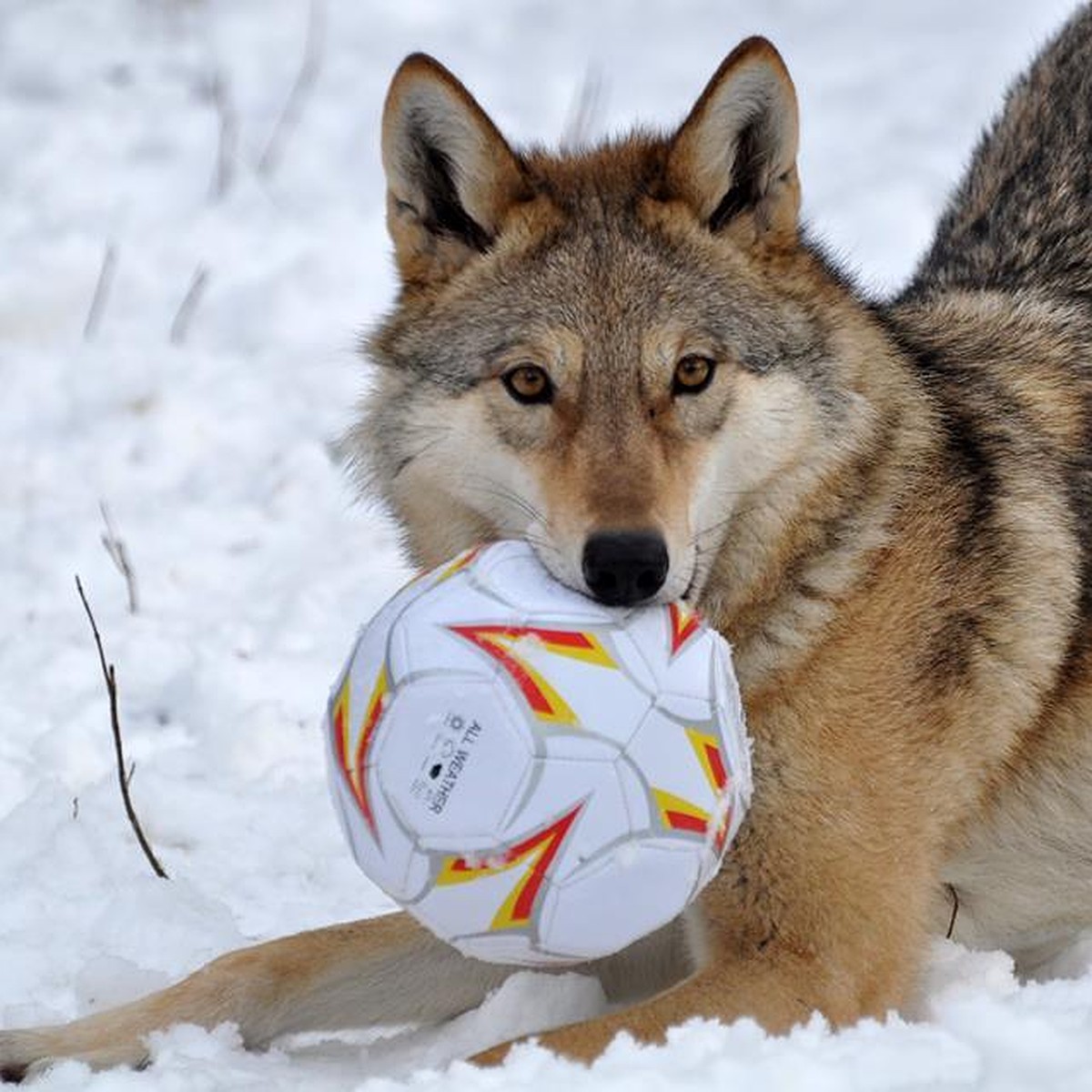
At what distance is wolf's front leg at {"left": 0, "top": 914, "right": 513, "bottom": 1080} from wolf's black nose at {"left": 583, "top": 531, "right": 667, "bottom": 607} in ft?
3.57

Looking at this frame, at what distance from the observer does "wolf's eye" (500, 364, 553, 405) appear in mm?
3613

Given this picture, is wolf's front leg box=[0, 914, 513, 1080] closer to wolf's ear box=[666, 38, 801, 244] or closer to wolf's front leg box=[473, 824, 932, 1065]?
wolf's front leg box=[473, 824, 932, 1065]

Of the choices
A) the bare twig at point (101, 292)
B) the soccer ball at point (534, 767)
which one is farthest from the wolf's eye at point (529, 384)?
the bare twig at point (101, 292)

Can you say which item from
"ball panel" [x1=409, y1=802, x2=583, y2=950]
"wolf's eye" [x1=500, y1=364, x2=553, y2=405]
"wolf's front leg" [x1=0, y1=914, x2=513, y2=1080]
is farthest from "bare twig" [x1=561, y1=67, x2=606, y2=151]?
"ball panel" [x1=409, y1=802, x2=583, y2=950]

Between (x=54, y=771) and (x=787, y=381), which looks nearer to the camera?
(x=787, y=381)

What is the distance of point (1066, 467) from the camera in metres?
4.11

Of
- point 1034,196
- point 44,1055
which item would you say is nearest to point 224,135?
point 1034,196

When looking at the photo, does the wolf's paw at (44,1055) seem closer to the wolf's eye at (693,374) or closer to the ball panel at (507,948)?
the ball panel at (507,948)

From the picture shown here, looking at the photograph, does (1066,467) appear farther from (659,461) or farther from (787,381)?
(659,461)

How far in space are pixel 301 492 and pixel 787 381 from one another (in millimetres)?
2842

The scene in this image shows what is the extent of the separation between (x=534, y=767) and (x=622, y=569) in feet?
1.17

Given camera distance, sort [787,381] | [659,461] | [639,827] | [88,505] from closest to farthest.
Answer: [639,827] < [659,461] < [787,381] < [88,505]

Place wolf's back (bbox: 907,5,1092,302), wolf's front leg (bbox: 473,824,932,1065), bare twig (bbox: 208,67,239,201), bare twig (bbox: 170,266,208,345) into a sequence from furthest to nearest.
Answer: bare twig (bbox: 208,67,239,201) → bare twig (bbox: 170,266,208,345) → wolf's back (bbox: 907,5,1092,302) → wolf's front leg (bbox: 473,824,932,1065)

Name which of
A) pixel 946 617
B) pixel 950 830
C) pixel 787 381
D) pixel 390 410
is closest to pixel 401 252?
pixel 390 410
